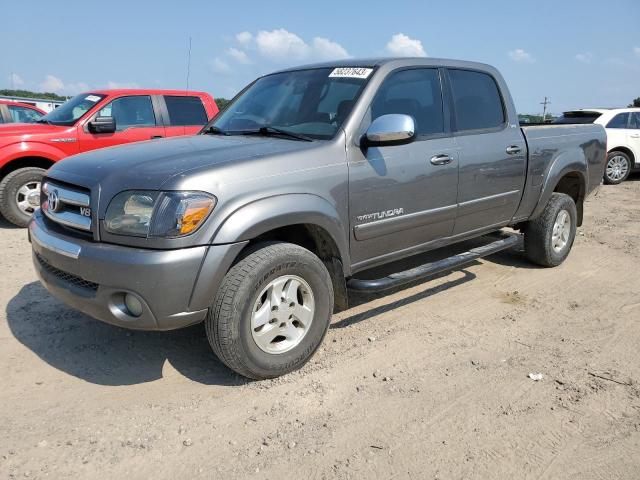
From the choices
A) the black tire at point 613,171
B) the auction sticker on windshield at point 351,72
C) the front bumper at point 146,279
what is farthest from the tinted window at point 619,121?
the front bumper at point 146,279

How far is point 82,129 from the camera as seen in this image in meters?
7.15

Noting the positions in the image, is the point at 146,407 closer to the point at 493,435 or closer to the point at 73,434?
the point at 73,434

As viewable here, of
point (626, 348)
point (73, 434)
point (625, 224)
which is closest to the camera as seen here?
point (73, 434)

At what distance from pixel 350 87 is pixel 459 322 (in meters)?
1.92

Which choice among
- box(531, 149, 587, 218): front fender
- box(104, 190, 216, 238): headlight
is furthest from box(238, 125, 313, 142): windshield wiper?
box(531, 149, 587, 218): front fender

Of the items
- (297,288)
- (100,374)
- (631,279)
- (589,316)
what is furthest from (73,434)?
(631,279)

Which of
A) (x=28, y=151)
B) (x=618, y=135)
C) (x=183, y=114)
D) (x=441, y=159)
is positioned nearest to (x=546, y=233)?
(x=441, y=159)

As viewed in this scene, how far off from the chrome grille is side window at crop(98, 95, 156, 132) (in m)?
4.48

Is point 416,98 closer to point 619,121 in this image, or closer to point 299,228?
point 299,228

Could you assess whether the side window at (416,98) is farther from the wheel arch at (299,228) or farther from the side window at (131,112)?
the side window at (131,112)

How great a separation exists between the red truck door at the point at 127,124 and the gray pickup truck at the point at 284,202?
11.8 ft

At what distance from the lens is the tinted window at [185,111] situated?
25.8ft

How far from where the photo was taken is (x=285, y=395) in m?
3.01

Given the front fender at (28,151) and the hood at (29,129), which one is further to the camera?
the hood at (29,129)
